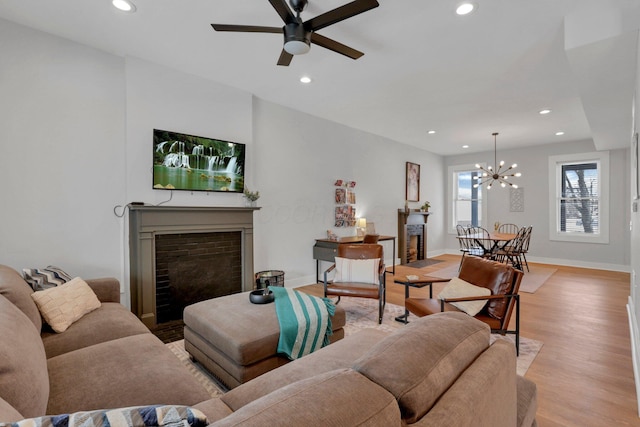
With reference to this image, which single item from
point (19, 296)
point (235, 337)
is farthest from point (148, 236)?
point (235, 337)

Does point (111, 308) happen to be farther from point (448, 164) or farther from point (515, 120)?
point (448, 164)

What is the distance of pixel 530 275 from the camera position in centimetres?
579

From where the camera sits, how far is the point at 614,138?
5.39m

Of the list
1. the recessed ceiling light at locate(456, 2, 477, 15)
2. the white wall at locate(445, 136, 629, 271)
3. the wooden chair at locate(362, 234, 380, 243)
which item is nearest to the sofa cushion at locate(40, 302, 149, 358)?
the recessed ceiling light at locate(456, 2, 477, 15)

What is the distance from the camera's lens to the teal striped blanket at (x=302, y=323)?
6.89ft

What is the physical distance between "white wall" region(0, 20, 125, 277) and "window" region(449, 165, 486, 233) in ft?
26.0

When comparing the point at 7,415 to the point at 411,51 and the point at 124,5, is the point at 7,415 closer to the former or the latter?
the point at 124,5

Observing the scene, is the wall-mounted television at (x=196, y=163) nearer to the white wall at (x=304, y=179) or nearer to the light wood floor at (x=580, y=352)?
the white wall at (x=304, y=179)

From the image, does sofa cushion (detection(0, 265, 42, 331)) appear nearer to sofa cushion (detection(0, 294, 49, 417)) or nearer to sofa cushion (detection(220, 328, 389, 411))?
sofa cushion (detection(0, 294, 49, 417))

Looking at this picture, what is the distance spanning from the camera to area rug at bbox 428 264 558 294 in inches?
193

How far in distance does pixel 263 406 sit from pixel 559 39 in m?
3.75

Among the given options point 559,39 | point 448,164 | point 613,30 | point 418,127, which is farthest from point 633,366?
point 448,164

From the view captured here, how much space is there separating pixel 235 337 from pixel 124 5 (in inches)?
106

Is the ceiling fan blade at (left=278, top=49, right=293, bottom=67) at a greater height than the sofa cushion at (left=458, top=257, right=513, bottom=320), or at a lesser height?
greater
